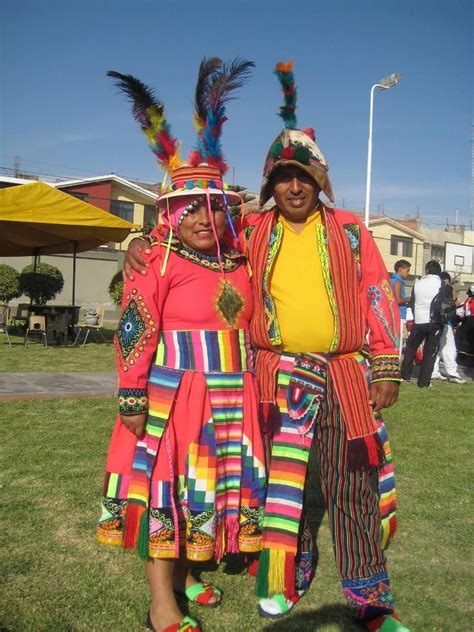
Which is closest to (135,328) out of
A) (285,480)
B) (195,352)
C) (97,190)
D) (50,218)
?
(195,352)

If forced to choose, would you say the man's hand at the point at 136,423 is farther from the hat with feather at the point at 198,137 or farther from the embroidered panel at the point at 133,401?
the hat with feather at the point at 198,137

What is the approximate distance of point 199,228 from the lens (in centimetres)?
260

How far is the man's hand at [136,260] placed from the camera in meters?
2.51

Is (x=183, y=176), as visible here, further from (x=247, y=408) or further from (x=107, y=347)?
(x=107, y=347)

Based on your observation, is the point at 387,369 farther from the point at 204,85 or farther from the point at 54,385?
the point at 54,385

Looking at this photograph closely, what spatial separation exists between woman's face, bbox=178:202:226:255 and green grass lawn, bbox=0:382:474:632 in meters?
1.53

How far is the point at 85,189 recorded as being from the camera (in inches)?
1379

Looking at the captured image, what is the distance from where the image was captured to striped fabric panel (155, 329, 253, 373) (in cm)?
255

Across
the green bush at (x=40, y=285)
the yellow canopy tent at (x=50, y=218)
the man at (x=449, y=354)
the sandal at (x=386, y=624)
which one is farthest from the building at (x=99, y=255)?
the sandal at (x=386, y=624)

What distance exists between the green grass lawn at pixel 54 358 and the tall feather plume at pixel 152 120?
6.65m

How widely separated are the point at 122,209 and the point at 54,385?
29.2 m

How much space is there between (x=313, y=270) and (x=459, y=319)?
9.59 m

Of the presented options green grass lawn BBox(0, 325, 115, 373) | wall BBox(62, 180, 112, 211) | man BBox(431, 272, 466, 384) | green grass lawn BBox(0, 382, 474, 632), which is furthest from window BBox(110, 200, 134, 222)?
green grass lawn BBox(0, 382, 474, 632)

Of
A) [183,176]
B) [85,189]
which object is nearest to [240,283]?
[183,176]
